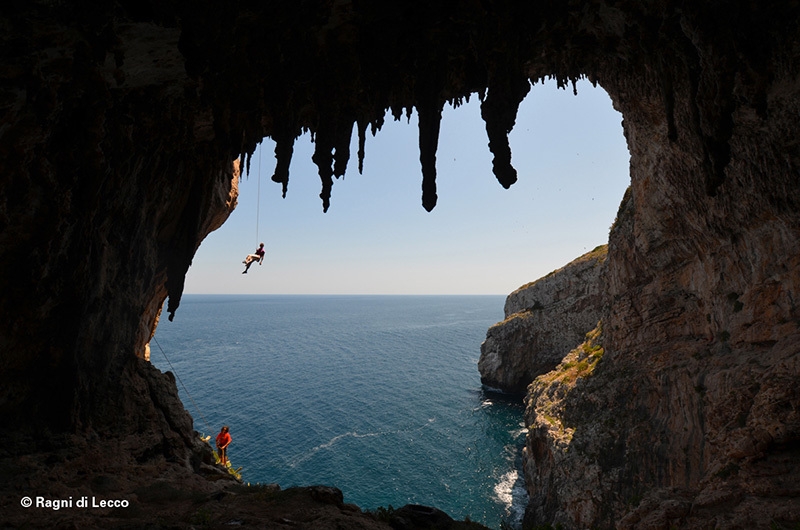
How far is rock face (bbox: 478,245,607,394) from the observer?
62.1 m

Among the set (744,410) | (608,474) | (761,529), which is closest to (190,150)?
(761,529)

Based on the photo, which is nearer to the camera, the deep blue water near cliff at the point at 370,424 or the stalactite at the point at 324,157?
the stalactite at the point at 324,157

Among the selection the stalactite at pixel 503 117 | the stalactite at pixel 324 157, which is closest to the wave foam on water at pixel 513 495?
the stalactite at pixel 503 117

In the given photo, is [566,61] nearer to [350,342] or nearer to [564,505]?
[564,505]

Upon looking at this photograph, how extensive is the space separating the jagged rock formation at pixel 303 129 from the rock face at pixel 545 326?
43796 mm

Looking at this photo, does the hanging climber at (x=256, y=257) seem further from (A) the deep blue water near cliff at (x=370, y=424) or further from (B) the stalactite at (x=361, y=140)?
(A) the deep blue water near cliff at (x=370, y=424)

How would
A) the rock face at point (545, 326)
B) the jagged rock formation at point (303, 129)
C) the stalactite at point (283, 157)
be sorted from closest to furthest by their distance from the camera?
the jagged rock formation at point (303, 129) < the stalactite at point (283, 157) < the rock face at point (545, 326)

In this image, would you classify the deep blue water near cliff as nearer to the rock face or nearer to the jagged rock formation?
the rock face

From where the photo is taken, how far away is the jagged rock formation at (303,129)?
921cm

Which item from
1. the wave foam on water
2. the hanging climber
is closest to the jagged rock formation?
the hanging climber

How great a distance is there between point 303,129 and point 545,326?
6000 centimetres

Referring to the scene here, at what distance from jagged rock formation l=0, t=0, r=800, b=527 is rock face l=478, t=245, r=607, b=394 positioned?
4380 centimetres

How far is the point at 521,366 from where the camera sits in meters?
65.8

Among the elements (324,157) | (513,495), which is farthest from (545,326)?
(324,157)
